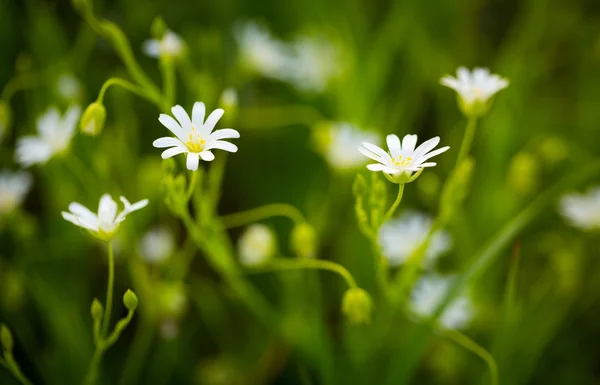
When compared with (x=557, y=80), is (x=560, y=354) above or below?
below

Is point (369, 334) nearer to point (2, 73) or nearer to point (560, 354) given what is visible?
point (560, 354)

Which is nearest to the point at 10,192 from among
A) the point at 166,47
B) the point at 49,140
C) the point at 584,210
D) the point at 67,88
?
the point at 49,140

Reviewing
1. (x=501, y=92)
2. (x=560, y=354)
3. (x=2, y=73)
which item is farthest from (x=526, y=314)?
(x=2, y=73)

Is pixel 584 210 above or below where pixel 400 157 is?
above

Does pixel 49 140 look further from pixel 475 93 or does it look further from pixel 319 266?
pixel 475 93

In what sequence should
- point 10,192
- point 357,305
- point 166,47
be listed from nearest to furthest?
point 357,305 → point 166,47 → point 10,192

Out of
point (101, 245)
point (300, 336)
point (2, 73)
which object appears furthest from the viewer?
point (2, 73)
